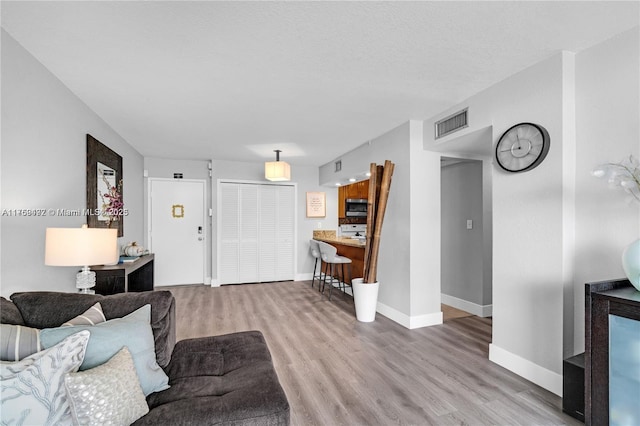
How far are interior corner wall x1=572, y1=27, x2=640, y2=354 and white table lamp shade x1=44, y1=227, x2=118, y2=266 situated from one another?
3279 millimetres

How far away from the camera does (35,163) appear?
2127 mm

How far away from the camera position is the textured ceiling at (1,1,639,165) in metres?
1.72


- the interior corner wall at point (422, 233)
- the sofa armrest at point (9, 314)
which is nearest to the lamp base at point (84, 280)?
the sofa armrest at point (9, 314)

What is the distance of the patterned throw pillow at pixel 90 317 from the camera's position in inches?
56.4

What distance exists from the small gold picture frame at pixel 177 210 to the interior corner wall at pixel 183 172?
42 centimetres

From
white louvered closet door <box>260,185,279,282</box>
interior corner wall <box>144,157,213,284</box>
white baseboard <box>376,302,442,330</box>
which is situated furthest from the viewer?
white louvered closet door <box>260,185,279,282</box>

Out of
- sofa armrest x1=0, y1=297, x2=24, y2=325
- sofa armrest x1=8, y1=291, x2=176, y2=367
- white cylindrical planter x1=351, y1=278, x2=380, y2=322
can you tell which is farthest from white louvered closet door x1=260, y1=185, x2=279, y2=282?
sofa armrest x1=0, y1=297, x2=24, y2=325

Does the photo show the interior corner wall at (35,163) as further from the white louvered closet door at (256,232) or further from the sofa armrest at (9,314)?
the white louvered closet door at (256,232)

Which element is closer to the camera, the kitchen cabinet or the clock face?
the clock face

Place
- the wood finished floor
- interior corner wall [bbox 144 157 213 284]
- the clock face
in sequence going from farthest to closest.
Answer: interior corner wall [bbox 144 157 213 284], the clock face, the wood finished floor

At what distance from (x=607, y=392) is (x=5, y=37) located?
387 centimetres

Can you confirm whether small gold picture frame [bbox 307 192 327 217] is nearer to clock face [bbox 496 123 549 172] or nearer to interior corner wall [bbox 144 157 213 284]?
interior corner wall [bbox 144 157 213 284]

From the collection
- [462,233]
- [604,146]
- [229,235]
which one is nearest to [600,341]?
[604,146]

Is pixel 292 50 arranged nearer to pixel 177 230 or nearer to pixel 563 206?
pixel 563 206
